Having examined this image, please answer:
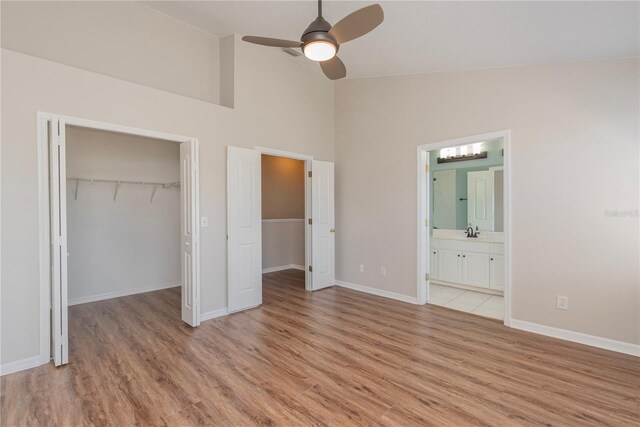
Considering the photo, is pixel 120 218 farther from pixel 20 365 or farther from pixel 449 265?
pixel 449 265

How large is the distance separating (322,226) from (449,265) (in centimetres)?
225

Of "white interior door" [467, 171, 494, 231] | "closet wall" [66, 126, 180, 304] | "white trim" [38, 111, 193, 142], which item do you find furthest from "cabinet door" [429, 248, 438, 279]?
"closet wall" [66, 126, 180, 304]

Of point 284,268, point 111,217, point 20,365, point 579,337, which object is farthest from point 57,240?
point 579,337

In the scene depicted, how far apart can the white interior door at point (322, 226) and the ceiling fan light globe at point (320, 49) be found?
8.20ft

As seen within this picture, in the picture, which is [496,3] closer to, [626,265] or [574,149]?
[574,149]

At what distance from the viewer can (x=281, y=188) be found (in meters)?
6.92

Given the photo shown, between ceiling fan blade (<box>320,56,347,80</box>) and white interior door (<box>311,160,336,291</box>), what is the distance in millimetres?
2029

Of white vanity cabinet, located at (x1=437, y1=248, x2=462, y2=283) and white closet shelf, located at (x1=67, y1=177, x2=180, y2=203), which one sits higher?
white closet shelf, located at (x1=67, y1=177, x2=180, y2=203)

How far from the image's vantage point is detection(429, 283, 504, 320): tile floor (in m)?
4.05

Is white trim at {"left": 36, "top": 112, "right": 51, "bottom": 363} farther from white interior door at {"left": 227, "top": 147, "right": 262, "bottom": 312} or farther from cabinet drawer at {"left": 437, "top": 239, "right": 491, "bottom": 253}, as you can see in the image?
cabinet drawer at {"left": 437, "top": 239, "right": 491, "bottom": 253}

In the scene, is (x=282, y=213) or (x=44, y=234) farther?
(x=282, y=213)

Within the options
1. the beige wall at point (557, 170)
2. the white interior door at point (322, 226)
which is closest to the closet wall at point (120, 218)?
the white interior door at point (322, 226)

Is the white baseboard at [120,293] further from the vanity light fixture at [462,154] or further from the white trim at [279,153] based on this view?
the vanity light fixture at [462,154]

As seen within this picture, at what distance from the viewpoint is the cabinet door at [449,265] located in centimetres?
509
